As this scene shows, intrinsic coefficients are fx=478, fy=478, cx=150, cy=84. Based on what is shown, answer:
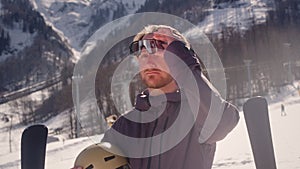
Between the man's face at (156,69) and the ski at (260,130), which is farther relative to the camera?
the ski at (260,130)

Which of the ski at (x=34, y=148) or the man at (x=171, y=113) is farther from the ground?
the man at (x=171, y=113)

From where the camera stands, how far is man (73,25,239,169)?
1334 mm

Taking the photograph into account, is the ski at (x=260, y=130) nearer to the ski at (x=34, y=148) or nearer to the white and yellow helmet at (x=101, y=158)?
the white and yellow helmet at (x=101, y=158)

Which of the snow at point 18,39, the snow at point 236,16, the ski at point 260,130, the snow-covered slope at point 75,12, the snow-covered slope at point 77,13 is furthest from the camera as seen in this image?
the snow-covered slope at point 75,12

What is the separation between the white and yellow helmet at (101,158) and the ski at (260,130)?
0.45 metres

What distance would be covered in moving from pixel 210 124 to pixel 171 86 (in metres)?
0.17

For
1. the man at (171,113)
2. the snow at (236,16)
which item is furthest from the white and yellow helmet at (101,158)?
the snow at (236,16)

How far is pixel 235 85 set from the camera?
129ft

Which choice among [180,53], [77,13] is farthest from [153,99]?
[77,13]

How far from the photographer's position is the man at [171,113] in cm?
133

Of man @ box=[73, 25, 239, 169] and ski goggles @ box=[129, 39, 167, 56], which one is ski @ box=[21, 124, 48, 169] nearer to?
man @ box=[73, 25, 239, 169]

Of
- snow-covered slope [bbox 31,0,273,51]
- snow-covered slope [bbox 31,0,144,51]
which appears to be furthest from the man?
snow-covered slope [bbox 31,0,144,51]

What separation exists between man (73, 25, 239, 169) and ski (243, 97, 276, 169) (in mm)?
196

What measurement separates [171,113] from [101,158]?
240 millimetres
